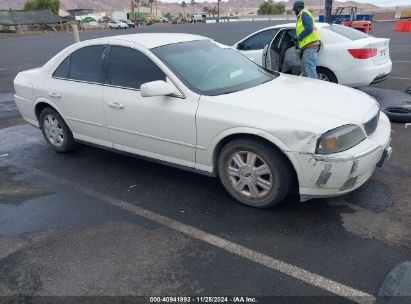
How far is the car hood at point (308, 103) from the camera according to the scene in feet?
10.9

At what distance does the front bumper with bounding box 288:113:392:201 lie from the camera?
3.21 metres

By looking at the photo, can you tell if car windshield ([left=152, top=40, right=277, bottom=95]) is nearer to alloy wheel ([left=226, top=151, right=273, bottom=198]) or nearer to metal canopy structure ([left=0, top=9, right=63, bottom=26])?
alloy wheel ([left=226, top=151, right=273, bottom=198])

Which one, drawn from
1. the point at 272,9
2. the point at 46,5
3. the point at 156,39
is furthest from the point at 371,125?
the point at 272,9

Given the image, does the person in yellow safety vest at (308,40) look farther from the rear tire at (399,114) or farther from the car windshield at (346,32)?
the rear tire at (399,114)

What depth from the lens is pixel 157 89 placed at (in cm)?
374

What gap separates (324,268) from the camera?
9.43 ft

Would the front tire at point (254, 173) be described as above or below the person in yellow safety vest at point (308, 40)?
below

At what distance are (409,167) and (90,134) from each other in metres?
3.84

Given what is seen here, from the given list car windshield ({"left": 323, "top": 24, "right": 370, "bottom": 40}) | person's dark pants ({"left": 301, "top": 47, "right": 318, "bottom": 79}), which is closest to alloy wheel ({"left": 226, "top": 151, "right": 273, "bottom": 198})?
person's dark pants ({"left": 301, "top": 47, "right": 318, "bottom": 79})

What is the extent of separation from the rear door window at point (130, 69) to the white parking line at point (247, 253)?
4.19ft

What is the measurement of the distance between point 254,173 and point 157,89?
1227mm

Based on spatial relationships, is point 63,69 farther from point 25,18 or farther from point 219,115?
point 25,18

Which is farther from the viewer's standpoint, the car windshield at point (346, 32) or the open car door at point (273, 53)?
the open car door at point (273, 53)

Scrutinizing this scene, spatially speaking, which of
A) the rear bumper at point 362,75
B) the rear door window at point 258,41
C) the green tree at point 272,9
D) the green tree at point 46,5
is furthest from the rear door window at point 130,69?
the green tree at point 272,9
